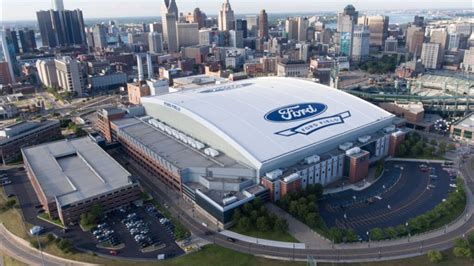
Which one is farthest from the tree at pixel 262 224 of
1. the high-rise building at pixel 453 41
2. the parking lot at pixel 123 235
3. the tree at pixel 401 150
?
the high-rise building at pixel 453 41

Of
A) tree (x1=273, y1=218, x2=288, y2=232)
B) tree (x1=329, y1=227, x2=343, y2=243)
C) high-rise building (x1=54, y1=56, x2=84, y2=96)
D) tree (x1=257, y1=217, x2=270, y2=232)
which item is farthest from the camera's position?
high-rise building (x1=54, y1=56, x2=84, y2=96)

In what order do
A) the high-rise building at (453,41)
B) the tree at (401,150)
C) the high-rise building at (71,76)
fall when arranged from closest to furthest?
1. the tree at (401,150)
2. the high-rise building at (71,76)
3. the high-rise building at (453,41)

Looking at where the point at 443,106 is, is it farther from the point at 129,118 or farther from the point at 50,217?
the point at 50,217

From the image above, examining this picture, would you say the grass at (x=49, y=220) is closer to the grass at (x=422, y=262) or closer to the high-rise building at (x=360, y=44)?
the grass at (x=422, y=262)

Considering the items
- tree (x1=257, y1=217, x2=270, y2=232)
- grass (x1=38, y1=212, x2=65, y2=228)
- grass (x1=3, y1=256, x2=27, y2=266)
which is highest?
tree (x1=257, y1=217, x2=270, y2=232)

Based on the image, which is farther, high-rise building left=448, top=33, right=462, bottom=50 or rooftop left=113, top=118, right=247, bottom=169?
high-rise building left=448, top=33, right=462, bottom=50

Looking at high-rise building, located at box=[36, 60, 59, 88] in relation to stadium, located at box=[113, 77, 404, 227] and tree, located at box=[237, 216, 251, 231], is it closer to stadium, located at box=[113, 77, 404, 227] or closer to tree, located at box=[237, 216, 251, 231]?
stadium, located at box=[113, 77, 404, 227]

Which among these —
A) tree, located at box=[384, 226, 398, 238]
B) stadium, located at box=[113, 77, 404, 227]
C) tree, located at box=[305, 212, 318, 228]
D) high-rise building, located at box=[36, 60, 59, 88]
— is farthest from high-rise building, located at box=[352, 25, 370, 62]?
tree, located at box=[305, 212, 318, 228]
